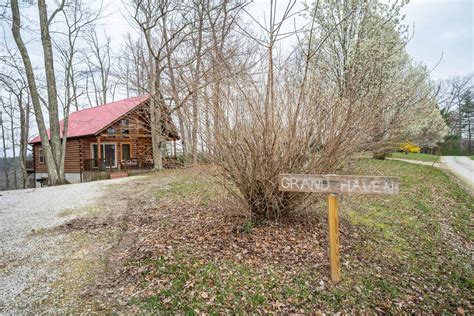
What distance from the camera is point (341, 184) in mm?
2730

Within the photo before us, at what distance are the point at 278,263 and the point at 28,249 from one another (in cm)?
365

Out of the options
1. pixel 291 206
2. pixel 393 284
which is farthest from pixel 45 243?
pixel 393 284

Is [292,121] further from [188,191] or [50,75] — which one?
[50,75]

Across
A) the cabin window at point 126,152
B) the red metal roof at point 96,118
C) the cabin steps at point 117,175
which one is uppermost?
the red metal roof at point 96,118

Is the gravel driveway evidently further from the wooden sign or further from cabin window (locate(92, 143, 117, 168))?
cabin window (locate(92, 143, 117, 168))

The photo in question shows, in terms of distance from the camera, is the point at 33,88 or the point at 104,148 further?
the point at 104,148

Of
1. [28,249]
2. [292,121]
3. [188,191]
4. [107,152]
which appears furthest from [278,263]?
[107,152]

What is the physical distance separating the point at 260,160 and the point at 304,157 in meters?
0.63

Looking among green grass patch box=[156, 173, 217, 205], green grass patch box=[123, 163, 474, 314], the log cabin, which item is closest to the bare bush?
green grass patch box=[123, 163, 474, 314]

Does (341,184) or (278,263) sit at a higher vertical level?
(341,184)

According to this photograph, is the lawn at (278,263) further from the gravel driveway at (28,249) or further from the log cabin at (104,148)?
the log cabin at (104,148)

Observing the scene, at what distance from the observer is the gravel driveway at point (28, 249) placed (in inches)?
106

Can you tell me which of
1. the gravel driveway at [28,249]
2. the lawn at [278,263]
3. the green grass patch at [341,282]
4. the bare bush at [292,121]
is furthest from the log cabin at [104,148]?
the green grass patch at [341,282]

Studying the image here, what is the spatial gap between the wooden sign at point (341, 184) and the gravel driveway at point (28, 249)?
299 cm
